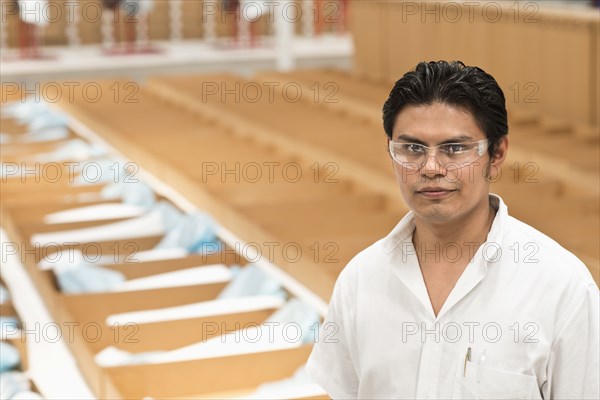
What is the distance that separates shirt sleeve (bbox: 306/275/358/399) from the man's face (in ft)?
0.82

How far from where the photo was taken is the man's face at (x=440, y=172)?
178cm

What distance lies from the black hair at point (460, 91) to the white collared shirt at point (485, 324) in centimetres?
16

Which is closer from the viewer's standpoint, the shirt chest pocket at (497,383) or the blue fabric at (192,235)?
the shirt chest pocket at (497,383)

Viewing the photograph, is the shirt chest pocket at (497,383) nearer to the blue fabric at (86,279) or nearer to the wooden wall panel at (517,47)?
the blue fabric at (86,279)

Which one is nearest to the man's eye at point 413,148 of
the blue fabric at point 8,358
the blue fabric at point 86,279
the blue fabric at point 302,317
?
the blue fabric at point 302,317

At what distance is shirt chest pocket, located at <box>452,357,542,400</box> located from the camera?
5.77 feet

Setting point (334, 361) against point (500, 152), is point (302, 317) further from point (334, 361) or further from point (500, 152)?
point (500, 152)

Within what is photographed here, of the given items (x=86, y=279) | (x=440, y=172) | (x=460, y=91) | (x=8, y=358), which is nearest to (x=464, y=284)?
(x=440, y=172)

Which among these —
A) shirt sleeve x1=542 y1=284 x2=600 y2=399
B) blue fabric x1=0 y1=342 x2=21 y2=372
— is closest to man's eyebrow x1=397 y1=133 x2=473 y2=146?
shirt sleeve x1=542 y1=284 x2=600 y2=399

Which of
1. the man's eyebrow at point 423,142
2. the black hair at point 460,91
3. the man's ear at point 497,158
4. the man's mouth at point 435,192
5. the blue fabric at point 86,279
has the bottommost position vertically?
the blue fabric at point 86,279

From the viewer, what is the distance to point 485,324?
1764 millimetres

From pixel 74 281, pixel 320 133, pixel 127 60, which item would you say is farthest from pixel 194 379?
pixel 127 60

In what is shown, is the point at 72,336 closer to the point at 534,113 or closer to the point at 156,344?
the point at 156,344

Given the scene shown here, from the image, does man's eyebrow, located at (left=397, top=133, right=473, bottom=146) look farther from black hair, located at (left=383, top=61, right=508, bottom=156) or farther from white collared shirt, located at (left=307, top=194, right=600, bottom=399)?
white collared shirt, located at (left=307, top=194, right=600, bottom=399)
